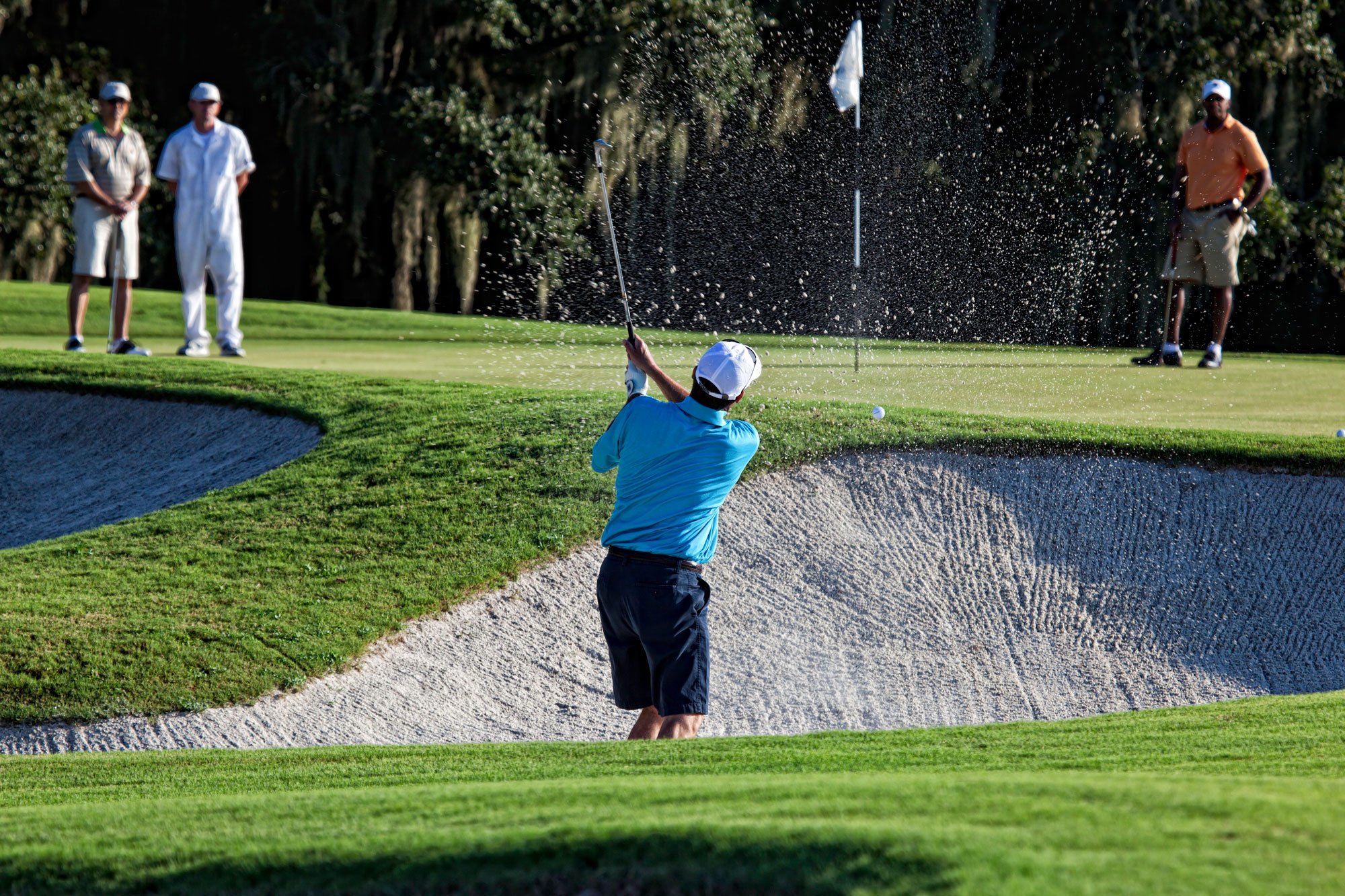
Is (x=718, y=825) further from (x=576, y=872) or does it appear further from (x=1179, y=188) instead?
(x=1179, y=188)

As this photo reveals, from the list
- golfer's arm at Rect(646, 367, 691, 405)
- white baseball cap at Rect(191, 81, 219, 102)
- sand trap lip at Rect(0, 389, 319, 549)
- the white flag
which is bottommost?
sand trap lip at Rect(0, 389, 319, 549)

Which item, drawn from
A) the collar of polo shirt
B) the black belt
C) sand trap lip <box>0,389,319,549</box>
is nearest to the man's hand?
the collar of polo shirt

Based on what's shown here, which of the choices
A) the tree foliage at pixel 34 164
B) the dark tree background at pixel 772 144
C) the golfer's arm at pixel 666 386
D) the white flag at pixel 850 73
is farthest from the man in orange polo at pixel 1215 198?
the tree foliage at pixel 34 164

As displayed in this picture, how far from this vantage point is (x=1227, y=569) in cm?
855

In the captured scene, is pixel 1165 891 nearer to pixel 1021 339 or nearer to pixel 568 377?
pixel 568 377

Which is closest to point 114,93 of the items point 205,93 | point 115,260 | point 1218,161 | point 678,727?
point 205,93

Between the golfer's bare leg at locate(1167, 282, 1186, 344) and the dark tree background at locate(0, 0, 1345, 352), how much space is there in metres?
6.76

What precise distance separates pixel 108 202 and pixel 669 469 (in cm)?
942

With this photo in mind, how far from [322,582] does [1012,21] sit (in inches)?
730

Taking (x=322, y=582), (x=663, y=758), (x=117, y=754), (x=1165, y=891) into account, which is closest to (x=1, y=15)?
(x=322, y=582)

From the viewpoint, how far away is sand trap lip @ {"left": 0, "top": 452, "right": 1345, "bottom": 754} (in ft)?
22.6

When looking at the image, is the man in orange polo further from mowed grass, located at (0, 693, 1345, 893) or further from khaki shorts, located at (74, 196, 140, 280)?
khaki shorts, located at (74, 196, 140, 280)

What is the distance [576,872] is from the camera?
314 centimetres

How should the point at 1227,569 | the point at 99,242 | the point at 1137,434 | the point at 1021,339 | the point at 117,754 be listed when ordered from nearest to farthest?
1. the point at 117,754
2. the point at 1227,569
3. the point at 1137,434
4. the point at 99,242
5. the point at 1021,339
